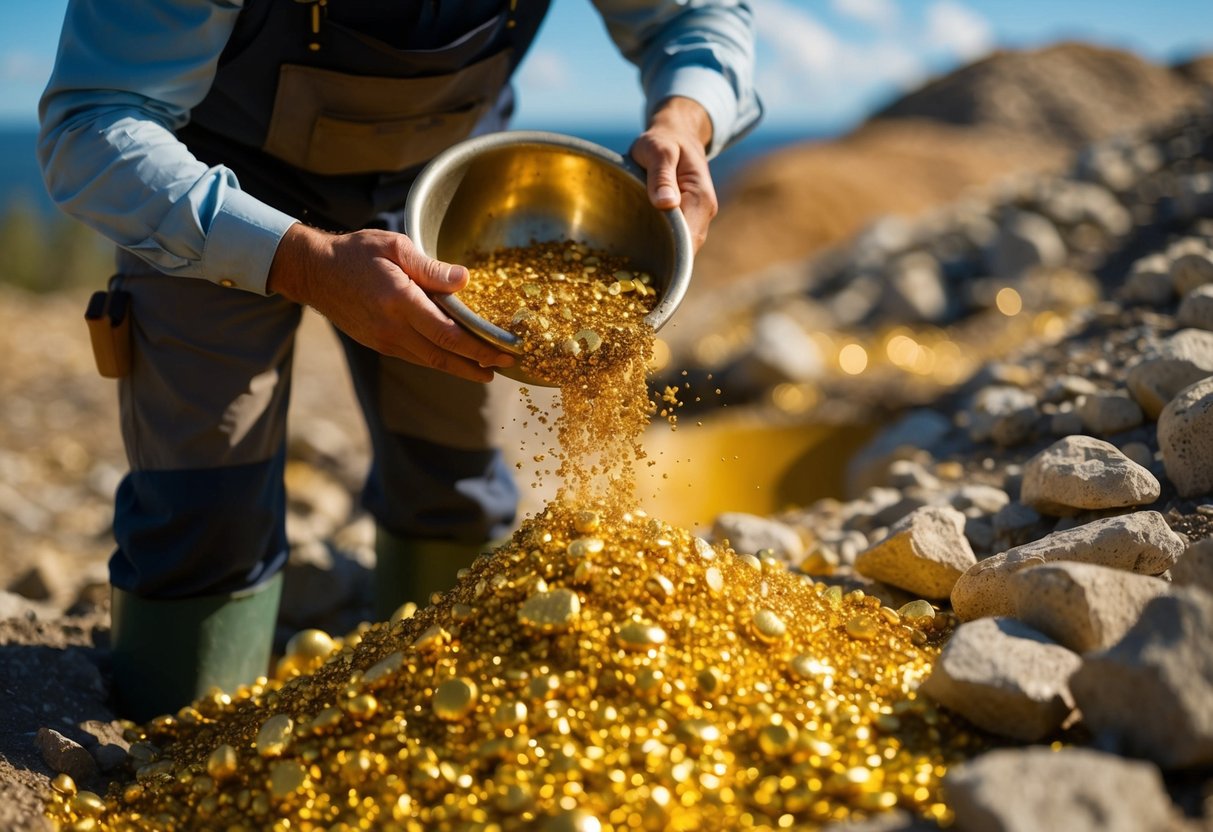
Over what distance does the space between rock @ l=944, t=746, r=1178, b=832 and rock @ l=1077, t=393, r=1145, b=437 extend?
1.22 m

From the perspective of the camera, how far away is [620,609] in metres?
1.40

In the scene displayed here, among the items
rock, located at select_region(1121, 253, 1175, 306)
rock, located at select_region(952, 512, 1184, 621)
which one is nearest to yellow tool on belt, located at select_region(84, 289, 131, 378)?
rock, located at select_region(952, 512, 1184, 621)

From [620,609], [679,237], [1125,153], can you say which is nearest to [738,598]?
[620,609]

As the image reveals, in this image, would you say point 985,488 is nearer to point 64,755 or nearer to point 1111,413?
point 1111,413

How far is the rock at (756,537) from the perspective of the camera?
6.97 feet

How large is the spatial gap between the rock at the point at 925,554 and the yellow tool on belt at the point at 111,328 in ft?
4.33

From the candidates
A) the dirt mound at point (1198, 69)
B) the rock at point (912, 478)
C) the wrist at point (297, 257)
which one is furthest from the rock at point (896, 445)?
the dirt mound at point (1198, 69)

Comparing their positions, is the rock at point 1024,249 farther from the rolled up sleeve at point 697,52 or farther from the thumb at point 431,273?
the thumb at point 431,273

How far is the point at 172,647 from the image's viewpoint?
73.8 inches

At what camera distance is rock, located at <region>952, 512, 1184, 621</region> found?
1502 millimetres

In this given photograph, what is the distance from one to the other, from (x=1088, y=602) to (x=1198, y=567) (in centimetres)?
14

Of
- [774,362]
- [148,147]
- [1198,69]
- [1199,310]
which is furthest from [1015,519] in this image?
[1198,69]

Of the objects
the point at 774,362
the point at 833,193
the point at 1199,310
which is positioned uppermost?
the point at 1199,310

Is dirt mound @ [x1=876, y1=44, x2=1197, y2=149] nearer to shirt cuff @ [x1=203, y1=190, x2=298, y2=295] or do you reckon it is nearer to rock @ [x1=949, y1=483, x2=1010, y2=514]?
rock @ [x1=949, y1=483, x2=1010, y2=514]
